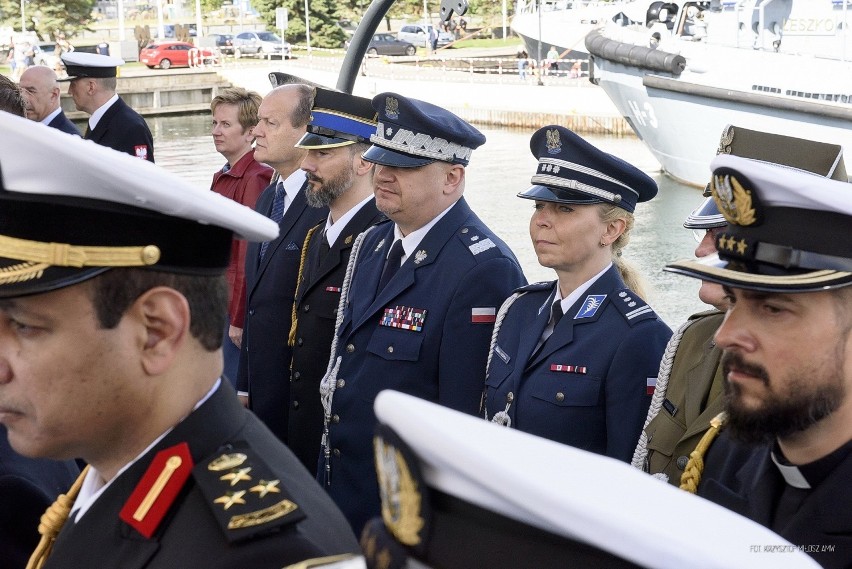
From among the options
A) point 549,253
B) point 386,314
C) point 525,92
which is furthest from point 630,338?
point 525,92

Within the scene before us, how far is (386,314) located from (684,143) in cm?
1243

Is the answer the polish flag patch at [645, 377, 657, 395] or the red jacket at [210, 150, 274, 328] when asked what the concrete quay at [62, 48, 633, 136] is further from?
the polish flag patch at [645, 377, 657, 395]

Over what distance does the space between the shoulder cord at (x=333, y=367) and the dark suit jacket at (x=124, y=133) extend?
370 cm

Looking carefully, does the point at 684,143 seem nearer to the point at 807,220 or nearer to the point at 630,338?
the point at 630,338

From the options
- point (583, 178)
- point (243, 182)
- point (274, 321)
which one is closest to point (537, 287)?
point (583, 178)

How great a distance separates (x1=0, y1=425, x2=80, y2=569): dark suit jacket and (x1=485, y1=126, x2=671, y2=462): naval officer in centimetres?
163

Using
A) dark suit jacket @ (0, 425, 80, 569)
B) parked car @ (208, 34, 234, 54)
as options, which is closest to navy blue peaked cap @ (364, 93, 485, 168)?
dark suit jacket @ (0, 425, 80, 569)

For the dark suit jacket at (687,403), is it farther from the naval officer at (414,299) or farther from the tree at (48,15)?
the tree at (48,15)

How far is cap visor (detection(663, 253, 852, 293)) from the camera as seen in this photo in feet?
6.86

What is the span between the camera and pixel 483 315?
386 cm

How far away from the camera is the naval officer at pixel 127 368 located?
164cm

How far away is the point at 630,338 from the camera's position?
11.0 ft

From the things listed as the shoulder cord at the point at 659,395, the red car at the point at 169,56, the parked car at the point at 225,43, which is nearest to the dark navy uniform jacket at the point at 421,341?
the shoulder cord at the point at 659,395

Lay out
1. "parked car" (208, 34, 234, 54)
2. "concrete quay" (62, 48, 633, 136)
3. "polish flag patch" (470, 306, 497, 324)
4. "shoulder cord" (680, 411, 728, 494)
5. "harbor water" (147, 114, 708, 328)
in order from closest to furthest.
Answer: "shoulder cord" (680, 411, 728, 494), "polish flag patch" (470, 306, 497, 324), "harbor water" (147, 114, 708, 328), "concrete quay" (62, 48, 633, 136), "parked car" (208, 34, 234, 54)
